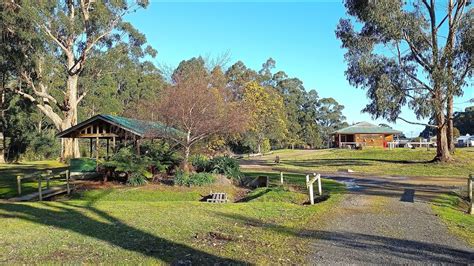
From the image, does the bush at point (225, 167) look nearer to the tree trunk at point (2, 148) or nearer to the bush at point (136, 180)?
the bush at point (136, 180)

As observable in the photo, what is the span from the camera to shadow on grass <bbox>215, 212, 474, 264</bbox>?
6.49 m

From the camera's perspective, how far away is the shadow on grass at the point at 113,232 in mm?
6369

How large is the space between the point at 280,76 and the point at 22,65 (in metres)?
62.1

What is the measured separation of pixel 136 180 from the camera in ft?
63.3

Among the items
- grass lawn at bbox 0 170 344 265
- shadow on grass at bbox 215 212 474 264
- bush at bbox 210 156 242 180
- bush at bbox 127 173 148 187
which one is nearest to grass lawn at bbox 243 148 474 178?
bush at bbox 210 156 242 180

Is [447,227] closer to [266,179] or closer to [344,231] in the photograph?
[344,231]

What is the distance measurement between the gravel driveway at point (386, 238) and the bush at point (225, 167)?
845 cm

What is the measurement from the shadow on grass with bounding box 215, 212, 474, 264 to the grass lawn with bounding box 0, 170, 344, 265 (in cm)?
29

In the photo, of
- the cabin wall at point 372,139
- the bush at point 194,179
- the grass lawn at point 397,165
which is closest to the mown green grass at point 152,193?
the bush at point 194,179

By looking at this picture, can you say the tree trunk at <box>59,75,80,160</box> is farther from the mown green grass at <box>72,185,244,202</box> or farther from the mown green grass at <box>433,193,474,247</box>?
the mown green grass at <box>433,193,474,247</box>

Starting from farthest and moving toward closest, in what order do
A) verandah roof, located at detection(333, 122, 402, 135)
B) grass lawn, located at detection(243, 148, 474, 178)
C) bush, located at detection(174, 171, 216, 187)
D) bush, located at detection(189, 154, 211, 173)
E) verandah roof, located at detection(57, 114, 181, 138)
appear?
verandah roof, located at detection(333, 122, 402, 135) → grass lawn, located at detection(243, 148, 474, 178) → bush, located at detection(189, 154, 211, 173) → verandah roof, located at detection(57, 114, 181, 138) → bush, located at detection(174, 171, 216, 187)

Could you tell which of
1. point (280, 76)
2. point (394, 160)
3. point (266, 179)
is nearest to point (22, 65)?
point (266, 179)

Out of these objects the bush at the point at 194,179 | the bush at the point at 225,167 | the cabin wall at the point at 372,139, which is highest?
the cabin wall at the point at 372,139

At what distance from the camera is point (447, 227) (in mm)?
9188
